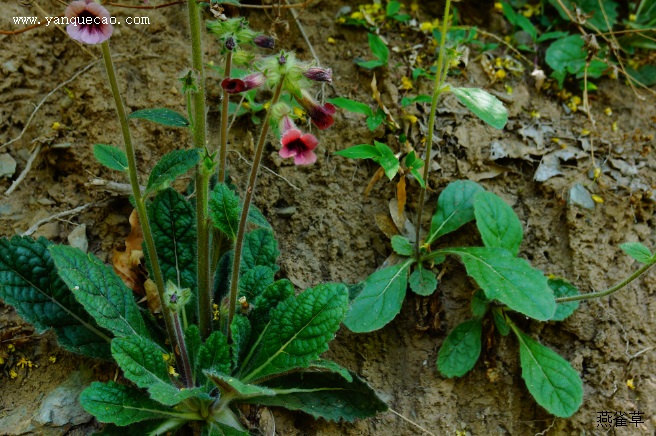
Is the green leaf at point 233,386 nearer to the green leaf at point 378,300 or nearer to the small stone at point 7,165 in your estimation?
Result: the green leaf at point 378,300

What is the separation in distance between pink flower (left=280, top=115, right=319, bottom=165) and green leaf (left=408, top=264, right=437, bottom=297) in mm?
1072

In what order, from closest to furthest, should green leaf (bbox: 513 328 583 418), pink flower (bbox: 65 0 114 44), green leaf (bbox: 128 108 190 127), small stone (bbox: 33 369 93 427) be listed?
1. pink flower (bbox: 65 0 114 44)
2. green leaf (bbox: 128 108 190 127)
3. small stone (bbox: 33 369 93 427)
4. green leaf (bbox: 513 328 583 418)

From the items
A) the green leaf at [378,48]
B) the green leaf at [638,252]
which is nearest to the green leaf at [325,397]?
the green leaf at [638,252]

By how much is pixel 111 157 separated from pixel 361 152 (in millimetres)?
1137

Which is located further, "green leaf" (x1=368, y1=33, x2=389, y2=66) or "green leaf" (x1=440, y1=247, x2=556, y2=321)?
"green leaf" (x1=368, y1=33, x2=389, y2=66)

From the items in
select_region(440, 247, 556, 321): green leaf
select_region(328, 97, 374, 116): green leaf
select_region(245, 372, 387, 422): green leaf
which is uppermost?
select_region(328, 97, 374, 116): green leaf

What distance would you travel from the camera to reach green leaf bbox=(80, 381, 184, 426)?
200cm

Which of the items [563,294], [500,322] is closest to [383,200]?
[500,322]

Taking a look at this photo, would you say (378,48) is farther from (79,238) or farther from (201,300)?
(79,238)

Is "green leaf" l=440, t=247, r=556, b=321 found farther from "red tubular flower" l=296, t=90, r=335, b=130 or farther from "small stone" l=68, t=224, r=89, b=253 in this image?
"small stone" l=68, t=224, r=89, b=253

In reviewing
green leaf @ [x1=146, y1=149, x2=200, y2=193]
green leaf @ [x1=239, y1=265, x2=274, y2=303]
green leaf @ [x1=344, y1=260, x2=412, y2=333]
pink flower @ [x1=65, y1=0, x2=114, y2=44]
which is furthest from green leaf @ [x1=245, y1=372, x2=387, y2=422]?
pink flower @ [x1=65, y1=0, x2=114, y2=44]

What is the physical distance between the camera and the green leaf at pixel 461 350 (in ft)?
8.70

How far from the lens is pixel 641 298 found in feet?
9.46

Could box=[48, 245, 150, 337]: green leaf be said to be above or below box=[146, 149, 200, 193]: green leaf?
below
